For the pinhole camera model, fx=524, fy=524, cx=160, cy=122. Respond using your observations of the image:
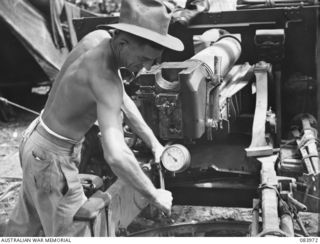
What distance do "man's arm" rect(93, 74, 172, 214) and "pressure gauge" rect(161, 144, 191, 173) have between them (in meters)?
0.60

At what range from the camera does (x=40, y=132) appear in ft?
8.59

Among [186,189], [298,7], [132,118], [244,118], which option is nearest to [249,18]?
[298,7]

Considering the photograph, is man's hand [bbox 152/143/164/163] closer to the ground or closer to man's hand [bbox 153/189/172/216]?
man's hand [bbox 153/189/172/216]

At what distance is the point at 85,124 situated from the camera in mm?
2576

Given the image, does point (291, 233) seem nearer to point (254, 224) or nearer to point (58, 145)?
point (254, 224)

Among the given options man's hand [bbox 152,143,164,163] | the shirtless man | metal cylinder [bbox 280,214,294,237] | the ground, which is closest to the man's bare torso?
the shirtless man

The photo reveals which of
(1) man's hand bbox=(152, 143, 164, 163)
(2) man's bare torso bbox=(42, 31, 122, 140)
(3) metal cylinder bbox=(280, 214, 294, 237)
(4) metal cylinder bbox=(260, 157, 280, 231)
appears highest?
(2) man's bare torso bbox=(42, 31, 122, 140)

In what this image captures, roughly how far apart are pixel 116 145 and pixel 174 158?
0.74 meters

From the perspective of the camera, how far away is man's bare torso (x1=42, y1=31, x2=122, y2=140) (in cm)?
231

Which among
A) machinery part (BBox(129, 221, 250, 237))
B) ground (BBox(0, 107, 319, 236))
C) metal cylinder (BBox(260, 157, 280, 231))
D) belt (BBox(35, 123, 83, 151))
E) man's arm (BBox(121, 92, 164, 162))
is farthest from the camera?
machinery part (BBox(129, 221, 250, 237))

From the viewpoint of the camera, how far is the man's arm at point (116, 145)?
7.31ft

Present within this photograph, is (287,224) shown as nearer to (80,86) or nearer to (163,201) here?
(163,201)

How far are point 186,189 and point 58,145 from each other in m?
1.18

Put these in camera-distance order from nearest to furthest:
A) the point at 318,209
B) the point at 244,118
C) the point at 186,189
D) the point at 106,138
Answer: the point at 106,138 → the point at 318,209 → the point at 186,189 → the point at 244,118
